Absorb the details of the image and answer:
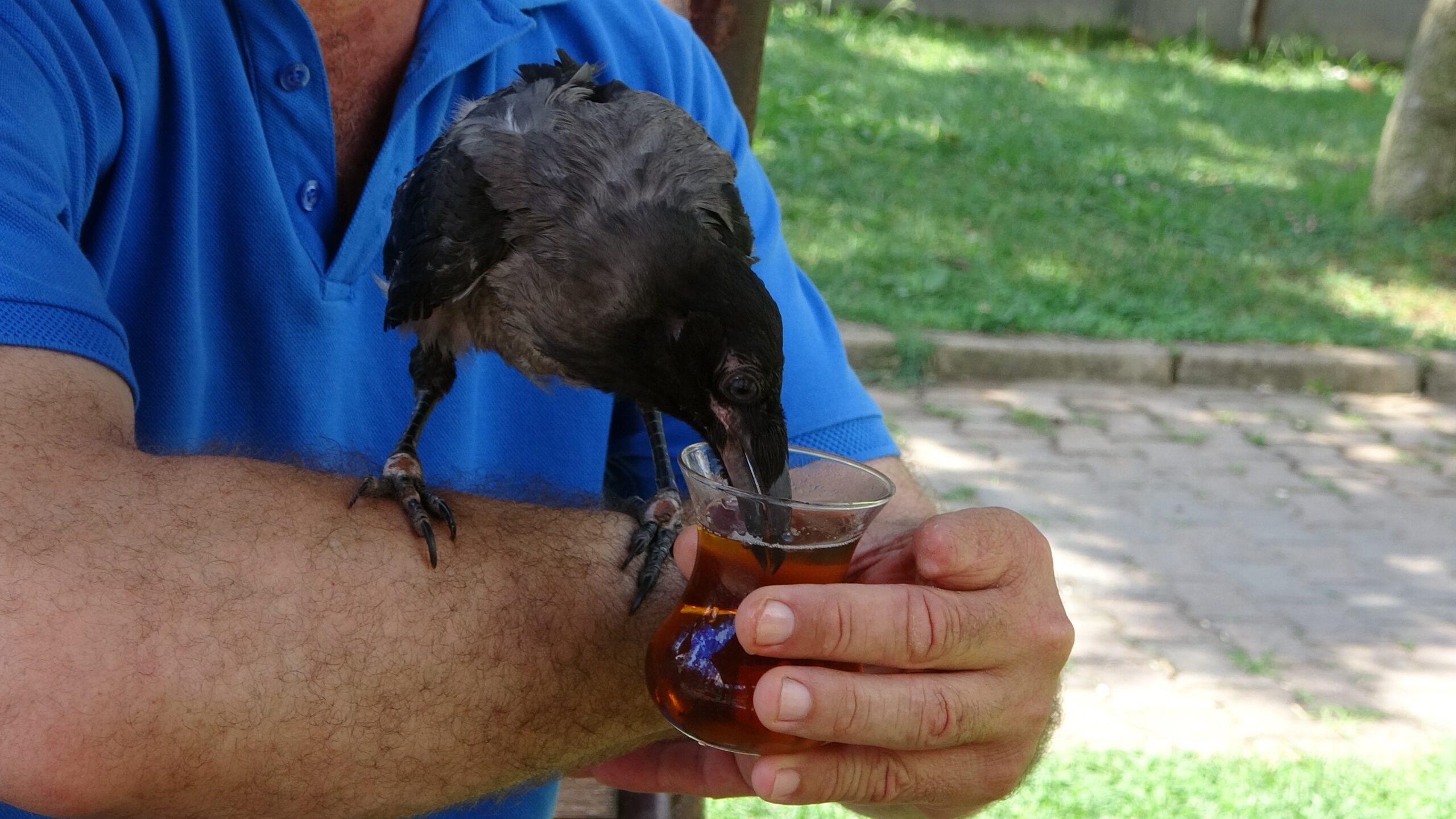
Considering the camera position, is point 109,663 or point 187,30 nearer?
point 109,663

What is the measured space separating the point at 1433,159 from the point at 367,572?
11621 mm

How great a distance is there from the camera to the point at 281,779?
5.86 feet

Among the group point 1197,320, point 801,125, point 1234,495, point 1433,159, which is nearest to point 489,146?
point 1234,495

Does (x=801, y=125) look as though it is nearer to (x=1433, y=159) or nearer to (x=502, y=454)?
(x=1433, y=159)

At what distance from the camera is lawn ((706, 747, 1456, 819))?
4.47 meters

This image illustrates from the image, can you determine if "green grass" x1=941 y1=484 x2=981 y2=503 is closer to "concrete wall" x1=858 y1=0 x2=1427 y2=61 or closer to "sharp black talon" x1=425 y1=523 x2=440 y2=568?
"sharp black talon" x1=425 y1=523 x2=440 y2=568

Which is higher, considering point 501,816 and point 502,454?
point 502,454

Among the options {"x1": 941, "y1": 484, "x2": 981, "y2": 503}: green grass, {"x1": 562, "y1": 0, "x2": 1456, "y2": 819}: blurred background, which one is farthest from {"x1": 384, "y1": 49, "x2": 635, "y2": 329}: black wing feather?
{"x1": 941, "y1": 484, "x2": 981, "y2": 503}: green grass

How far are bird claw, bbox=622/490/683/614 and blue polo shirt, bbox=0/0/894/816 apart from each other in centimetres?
16

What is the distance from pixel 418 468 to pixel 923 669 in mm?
917

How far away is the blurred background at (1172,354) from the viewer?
5090 mm

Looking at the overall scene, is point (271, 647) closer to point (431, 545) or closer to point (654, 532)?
point (431, 545)

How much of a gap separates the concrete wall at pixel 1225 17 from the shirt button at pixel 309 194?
15029 millimetres

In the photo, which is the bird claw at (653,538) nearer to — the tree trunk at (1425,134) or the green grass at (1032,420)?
the green grass at (1032,420)
